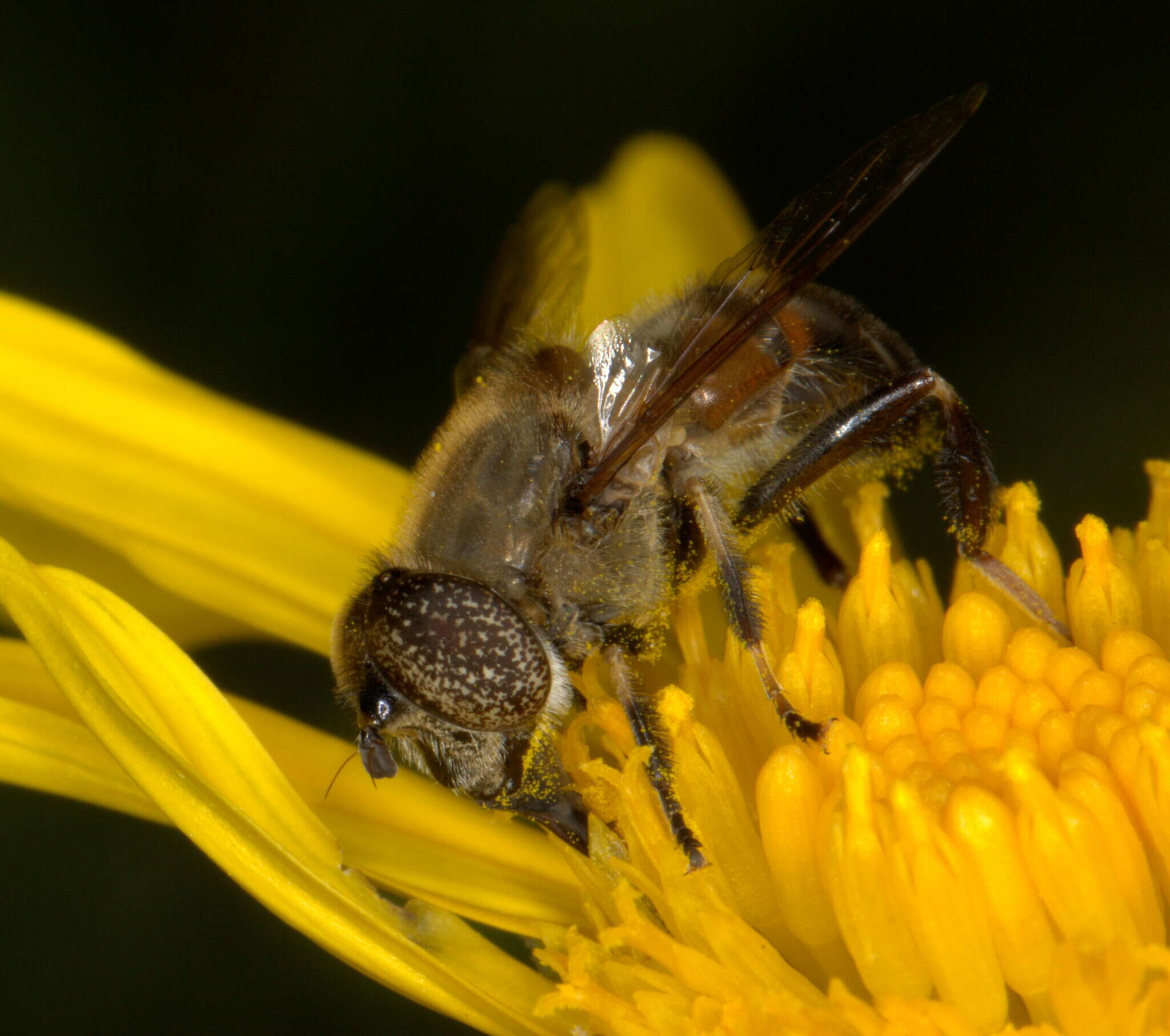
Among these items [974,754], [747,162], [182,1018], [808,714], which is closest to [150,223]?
[747,162]

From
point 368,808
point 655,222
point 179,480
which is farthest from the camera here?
point 655,222

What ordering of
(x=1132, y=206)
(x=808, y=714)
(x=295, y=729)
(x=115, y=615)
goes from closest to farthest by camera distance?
(x=115, y=615)
(x=808, y=714)
(x=295, y=729)
(x=1132, y=206)

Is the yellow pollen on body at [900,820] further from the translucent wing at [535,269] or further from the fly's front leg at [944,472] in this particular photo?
the translucent wing at [535,269]

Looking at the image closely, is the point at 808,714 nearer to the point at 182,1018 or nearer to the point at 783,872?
the point at 783,872

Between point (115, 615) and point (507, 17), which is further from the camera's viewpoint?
point (507, 17)

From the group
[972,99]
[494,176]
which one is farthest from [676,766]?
[494,176]

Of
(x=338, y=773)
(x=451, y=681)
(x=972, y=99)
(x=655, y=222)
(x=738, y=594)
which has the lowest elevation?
(x=338, y=773)

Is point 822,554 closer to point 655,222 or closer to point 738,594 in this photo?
point 738,594
